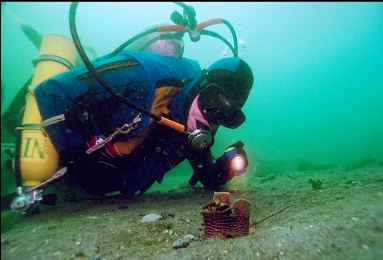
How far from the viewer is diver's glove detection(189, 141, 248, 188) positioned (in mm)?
3992

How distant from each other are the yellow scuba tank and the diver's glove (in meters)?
2.85

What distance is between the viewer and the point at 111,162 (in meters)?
3.52

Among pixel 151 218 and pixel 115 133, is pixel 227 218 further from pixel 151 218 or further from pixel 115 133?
pixel 115 133

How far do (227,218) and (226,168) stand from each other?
7.71ft

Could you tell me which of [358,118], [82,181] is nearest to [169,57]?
[82,181]

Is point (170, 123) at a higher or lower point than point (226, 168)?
higher

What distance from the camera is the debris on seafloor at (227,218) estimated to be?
199cm

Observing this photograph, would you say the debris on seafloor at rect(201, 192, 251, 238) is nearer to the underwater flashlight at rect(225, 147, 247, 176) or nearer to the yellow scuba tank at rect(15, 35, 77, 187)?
the yellow scuba tank at rect(15, 35, 77, 187)

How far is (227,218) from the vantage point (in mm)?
2025

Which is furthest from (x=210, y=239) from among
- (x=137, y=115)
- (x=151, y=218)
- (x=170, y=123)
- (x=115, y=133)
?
(x=137, y=115)

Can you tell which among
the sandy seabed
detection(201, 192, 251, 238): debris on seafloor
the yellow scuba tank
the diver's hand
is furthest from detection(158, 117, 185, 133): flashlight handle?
the yellow scuba tank

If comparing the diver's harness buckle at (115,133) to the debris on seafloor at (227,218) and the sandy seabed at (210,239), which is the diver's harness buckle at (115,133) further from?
the debris on seafloor at (227,218)

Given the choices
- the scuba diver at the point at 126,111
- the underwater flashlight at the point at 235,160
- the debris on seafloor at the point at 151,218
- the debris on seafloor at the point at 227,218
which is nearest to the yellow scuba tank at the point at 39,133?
the scuba diver at the point at 126,111

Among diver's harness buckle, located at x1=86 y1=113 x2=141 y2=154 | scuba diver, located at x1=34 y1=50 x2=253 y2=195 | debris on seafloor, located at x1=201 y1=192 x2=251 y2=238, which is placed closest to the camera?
debris on seafloor, located at x1=201 y1=192 x2=251 y2=238
